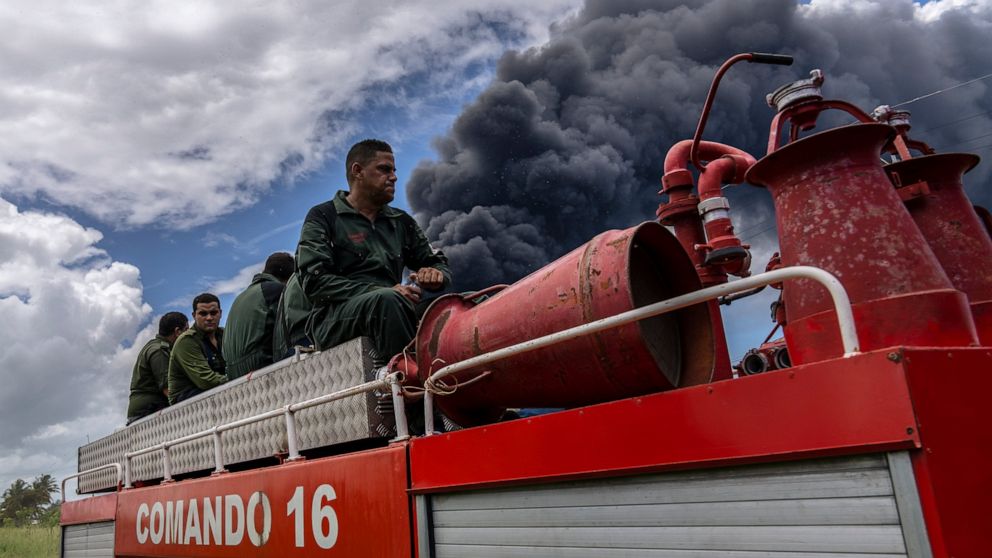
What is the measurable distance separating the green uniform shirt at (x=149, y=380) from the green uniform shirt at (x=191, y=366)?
33.0 inches

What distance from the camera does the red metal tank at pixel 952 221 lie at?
102 inches

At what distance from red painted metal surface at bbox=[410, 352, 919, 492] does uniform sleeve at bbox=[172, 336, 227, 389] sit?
13.4 feet

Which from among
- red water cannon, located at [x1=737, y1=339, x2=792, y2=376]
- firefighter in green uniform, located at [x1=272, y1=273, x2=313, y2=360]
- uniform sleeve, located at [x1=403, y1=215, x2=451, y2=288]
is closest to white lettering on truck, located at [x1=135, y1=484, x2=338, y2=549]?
firefighter in green uniform, located at [x1=272, y1=273, x2=313, y2=360]

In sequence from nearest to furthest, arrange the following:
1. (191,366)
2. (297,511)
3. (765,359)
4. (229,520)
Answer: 1. (297,511)
2. (229,520)
3. (765,359)
4. (191,366)

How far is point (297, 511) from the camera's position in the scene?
11.1 ft

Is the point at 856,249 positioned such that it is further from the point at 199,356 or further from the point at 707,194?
the point at 199,356

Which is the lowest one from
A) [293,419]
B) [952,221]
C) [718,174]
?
[293,419]

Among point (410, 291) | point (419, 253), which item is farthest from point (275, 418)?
point (419, 253)

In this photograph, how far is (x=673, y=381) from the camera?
2.61m

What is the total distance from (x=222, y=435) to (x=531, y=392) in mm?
2613

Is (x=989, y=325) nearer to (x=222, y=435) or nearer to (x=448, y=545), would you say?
(x=448, y=545)

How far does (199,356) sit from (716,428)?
17.3ft

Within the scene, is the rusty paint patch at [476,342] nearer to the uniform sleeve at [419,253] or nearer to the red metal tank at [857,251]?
the red metal tank at [857,251]

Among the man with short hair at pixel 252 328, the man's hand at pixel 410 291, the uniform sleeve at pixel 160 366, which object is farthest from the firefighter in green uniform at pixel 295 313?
the uniform sleeve at pixel 160 366
